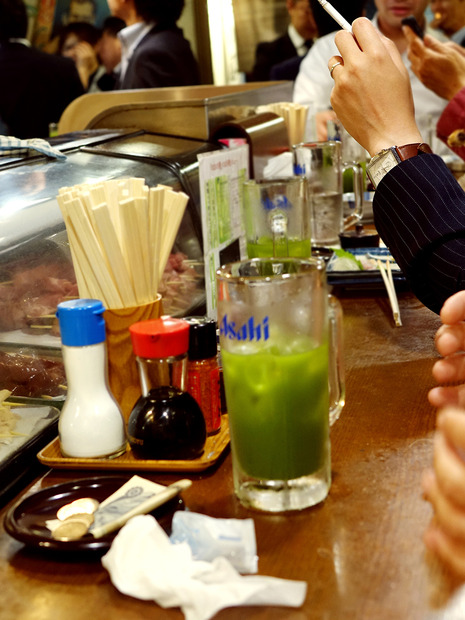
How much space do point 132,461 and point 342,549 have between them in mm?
320

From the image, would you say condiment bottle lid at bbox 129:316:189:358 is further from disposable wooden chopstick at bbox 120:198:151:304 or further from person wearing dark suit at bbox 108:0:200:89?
person wearing dark suit at bbox 108:0:200:89

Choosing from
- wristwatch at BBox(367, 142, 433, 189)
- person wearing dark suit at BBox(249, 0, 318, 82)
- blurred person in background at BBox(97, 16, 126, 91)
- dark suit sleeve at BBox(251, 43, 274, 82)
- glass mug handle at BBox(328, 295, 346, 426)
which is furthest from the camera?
blurred person in background at BBox(97, 16, 126, 91)

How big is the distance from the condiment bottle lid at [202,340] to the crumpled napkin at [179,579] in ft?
1.05

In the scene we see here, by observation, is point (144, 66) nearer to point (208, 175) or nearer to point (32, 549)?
point (208, 175)

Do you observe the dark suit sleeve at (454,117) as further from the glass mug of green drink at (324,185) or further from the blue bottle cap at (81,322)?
the blue bottle cap at (81,322)

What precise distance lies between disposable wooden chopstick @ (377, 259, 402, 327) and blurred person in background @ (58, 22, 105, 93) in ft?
22.4

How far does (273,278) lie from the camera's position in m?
0.84

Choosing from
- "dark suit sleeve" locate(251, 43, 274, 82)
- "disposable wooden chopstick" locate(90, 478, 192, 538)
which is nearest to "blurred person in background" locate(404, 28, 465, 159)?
"disposable wooden chopstick" locate(90, 478, 192, 538)

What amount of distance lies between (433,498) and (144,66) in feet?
12.7

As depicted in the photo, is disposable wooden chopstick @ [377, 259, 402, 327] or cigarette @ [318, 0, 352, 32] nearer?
cigarette @ [318, 0, 352, 32]

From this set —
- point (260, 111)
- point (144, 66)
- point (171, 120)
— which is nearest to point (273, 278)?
point (171, 120)

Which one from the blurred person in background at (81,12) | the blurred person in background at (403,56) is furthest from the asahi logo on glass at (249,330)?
the blurred person in background at (81,12)

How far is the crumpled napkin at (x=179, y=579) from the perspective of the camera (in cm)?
69

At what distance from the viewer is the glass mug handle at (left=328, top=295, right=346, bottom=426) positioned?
35.9 inches
